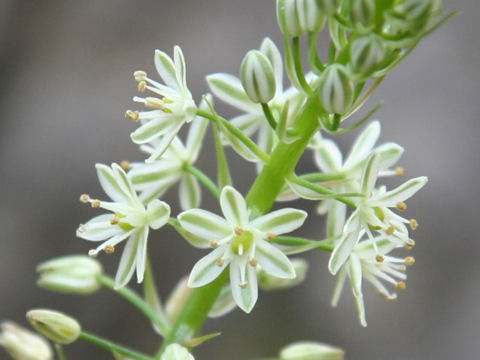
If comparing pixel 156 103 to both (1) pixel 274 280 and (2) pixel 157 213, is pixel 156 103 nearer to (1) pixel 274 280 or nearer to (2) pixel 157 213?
(2) pixel 157 213

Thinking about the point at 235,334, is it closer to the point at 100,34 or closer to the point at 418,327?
the point at 418,327

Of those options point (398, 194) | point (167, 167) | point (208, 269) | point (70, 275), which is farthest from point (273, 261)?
point (70, 275)

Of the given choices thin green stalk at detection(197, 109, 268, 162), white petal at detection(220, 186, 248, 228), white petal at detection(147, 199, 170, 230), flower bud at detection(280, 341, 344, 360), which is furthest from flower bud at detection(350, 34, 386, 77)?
flower bud at detection(280, 341, 344, 360)

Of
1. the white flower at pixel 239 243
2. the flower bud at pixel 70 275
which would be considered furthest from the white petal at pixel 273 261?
the flower bud at pixel 70 275

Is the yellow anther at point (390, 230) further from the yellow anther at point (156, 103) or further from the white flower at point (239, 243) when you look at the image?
the yellow anther at point (156, 103)

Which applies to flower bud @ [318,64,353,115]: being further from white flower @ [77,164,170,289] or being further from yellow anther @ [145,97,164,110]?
white flower @ [77,164,170,289]

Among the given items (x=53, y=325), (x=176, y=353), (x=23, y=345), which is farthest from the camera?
(x=23, y=345)
